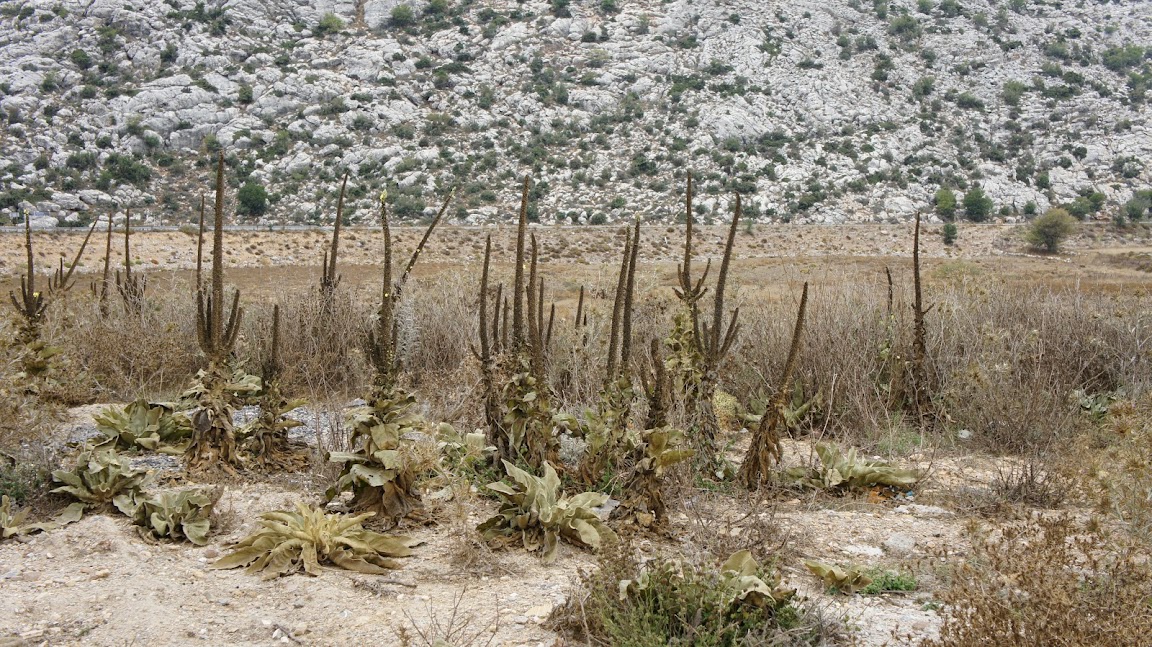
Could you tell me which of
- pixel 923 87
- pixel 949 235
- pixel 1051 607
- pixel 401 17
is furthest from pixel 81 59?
pixel 1051 607

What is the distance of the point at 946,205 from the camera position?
45031 mm

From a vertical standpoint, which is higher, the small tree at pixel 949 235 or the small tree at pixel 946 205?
the small tree at pixel 946 205

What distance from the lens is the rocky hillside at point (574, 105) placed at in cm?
4562

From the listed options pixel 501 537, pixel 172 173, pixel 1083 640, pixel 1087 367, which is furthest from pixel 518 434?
pixel 172 173

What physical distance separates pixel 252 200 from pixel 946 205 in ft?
120

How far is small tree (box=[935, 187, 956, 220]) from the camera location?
45.1 metres

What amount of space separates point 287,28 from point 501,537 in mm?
60723

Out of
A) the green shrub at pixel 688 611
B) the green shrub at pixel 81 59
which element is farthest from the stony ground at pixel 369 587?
the green shrub at pixel 81 59

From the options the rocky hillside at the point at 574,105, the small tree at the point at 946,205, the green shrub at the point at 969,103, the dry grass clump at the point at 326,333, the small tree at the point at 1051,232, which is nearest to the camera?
the dry grass clump at the point at 326,333

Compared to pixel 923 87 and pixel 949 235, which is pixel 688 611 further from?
pixel 923 87

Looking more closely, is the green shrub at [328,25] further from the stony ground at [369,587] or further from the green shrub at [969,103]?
the stony ground at [369,587]

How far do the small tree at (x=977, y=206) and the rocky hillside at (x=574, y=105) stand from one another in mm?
262

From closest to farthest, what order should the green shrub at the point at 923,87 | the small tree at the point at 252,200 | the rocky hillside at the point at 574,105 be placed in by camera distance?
the small tree at the point at 252,200, the rocky hillside at the point at 574,105, the green shrub at the point at 923,87

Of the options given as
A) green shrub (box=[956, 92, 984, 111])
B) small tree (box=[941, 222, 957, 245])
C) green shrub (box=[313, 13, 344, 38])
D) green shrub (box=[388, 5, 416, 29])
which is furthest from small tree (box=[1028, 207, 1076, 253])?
green shrub (box=[313, 13, 344, 38])
